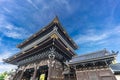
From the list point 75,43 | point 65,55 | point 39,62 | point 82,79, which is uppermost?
point 75,43

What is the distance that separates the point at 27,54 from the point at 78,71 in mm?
7314

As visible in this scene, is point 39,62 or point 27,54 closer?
point 39,62

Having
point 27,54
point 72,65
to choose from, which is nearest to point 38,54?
point 27,54

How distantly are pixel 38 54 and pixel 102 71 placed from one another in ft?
24.8

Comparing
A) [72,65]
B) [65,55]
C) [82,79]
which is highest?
[65,55]

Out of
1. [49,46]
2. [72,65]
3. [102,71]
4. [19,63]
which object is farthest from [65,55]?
[19,63]

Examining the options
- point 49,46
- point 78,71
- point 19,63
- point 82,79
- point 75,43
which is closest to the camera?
point 82,79

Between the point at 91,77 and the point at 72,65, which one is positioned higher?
the point at 72,65

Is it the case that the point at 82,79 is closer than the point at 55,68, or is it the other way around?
the point at 82,79

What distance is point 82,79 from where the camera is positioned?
751 cm

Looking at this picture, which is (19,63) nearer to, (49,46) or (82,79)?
(49,46)

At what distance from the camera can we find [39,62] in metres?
9.86

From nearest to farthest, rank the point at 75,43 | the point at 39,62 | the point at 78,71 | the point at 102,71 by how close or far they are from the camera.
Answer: the point at 102,71 → the point at 78,71 → the point at 39,62 → the point at 75,43

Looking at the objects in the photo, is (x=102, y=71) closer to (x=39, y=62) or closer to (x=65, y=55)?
(x=65, y=55)
